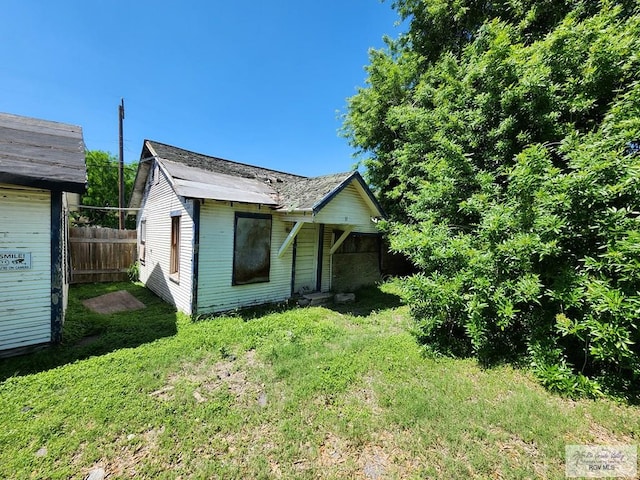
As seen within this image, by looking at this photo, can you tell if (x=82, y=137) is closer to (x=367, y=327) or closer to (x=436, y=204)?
(x=367, y=327)

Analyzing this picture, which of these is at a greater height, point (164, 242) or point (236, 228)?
point (236, 228)

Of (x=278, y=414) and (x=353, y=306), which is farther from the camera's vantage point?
(x=353, y=306)

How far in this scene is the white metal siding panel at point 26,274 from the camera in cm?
412

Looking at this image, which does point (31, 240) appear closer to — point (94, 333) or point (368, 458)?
point (94, 333)

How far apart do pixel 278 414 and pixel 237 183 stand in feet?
20.2

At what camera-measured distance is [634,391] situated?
3.47m

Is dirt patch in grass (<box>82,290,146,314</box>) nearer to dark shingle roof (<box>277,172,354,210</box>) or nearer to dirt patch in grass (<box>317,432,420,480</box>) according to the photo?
dark shingle roof (<box>277,172,354,210</box>)

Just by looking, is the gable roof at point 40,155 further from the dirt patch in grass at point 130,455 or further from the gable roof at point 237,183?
the dirt patch in grass at point 130,455

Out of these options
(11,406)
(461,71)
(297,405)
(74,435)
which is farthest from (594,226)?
(11,406)

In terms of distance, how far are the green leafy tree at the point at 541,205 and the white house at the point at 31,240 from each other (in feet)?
20.9

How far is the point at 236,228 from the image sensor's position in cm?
665

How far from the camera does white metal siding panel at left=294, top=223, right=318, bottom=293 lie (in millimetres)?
8109

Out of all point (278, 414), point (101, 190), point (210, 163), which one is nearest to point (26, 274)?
point (278, 414)

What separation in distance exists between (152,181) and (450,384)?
10188 millimetres
